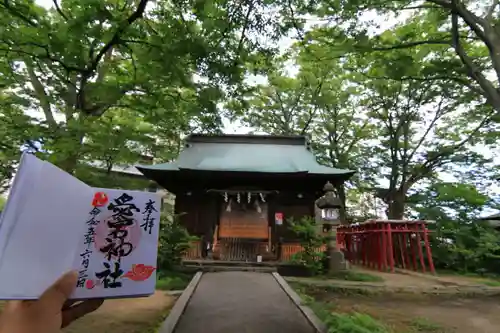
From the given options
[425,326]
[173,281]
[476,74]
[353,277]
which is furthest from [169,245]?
[476,74]

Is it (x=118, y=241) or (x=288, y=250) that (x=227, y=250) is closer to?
(x=288, y=250)

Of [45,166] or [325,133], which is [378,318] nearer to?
[45,166]

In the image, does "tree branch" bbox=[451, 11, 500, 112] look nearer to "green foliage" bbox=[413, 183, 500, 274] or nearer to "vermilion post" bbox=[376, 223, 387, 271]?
"vermilion post" bbox=[376, 223, 387, 271]

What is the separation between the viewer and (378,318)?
602cm

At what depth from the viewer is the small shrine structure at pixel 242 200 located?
12.7 m

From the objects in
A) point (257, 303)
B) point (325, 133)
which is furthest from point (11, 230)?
point (325, 133)

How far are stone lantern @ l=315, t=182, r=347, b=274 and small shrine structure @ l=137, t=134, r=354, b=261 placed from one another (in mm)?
1620

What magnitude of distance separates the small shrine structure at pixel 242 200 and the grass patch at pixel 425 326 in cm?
679

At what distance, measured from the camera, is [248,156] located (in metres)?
15.3

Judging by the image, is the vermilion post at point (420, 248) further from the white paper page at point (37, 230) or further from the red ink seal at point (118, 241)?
the white paper page at point (37, 230)

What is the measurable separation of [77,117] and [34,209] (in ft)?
22.1

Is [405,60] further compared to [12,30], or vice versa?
[405,60]

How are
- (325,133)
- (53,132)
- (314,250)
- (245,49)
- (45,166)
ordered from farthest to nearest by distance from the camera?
(325,133), (314,250), (53,132), (245,49), (45,166)

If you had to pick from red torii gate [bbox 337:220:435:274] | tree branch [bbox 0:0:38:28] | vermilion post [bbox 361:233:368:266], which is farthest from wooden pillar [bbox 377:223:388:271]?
tree branch [bbox 0:0:38:28]
